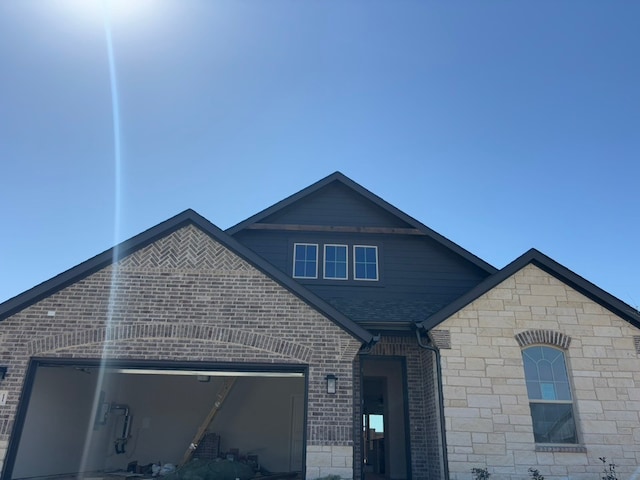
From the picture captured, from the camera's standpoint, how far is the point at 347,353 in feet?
30.9

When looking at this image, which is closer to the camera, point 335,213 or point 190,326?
point 190,326

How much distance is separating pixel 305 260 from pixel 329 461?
580 centimetres

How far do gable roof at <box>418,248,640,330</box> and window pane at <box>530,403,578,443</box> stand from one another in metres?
2.37

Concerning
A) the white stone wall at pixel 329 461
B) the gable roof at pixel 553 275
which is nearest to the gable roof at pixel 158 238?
the gable roof at pixel 553 275

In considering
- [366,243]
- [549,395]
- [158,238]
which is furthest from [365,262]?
[158,238]

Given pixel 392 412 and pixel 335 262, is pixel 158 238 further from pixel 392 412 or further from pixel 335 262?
pixel 392 412

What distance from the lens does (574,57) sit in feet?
36.6

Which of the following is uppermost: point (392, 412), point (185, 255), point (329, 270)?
point (329, 270)

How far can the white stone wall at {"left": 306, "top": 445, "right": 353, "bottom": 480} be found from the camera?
28.0 feet

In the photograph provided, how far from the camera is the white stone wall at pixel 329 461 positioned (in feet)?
28.0

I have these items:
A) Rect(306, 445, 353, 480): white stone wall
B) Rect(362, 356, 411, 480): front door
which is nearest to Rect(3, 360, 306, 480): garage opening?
Rect(362, 356, 411, 480): front door

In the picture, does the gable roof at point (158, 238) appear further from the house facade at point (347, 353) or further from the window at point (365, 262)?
the window at point (365, 262)

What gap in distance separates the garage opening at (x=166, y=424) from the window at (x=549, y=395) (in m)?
5.14

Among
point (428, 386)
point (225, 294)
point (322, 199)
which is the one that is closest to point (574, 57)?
point (322, 199)
